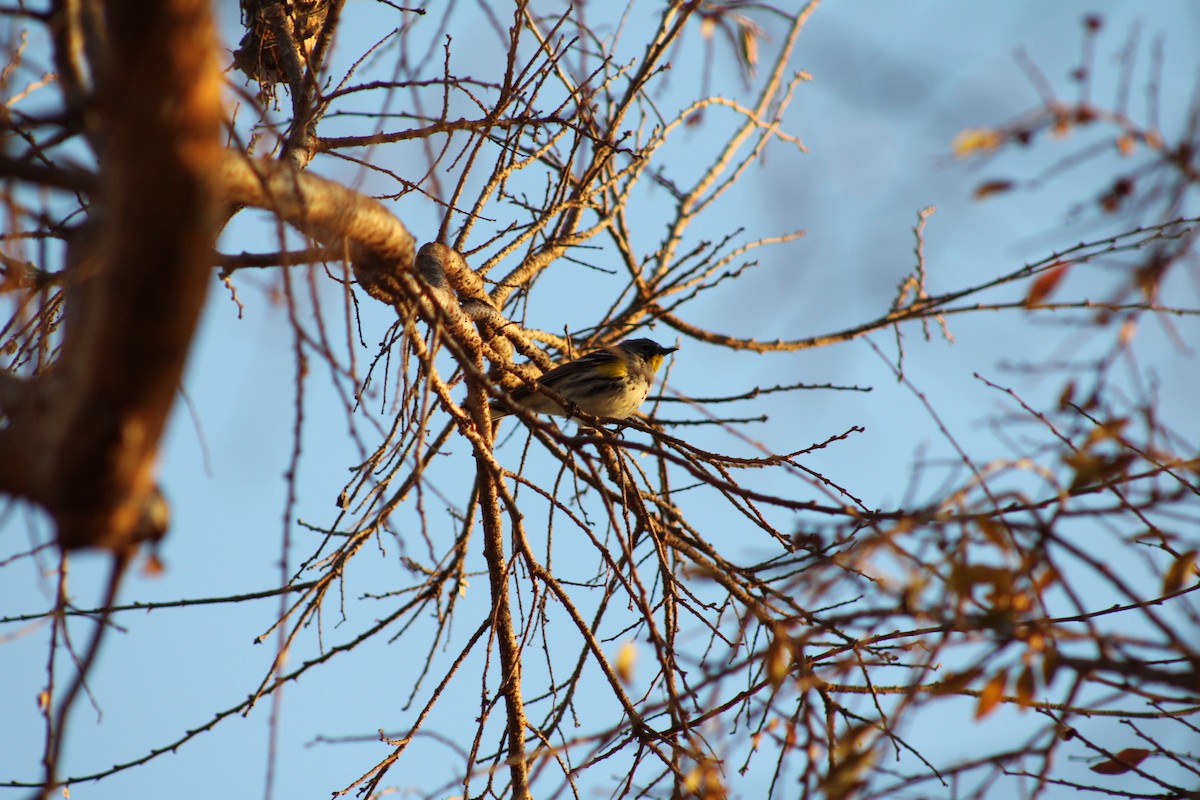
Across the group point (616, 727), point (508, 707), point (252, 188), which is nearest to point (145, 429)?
point (252, 188)

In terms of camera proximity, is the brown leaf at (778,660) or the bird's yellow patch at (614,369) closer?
the brown leaf at (778,660)

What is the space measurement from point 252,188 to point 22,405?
66 cm

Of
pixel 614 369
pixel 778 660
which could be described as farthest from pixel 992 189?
pixel 614 369

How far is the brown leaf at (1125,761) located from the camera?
8.37 ft

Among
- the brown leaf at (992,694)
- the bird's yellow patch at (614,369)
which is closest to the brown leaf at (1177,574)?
the brown leaf at (992,694)

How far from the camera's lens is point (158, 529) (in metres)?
1.68

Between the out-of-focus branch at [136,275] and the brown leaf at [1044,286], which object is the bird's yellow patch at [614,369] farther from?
the out-of-focus branch at [136,275]

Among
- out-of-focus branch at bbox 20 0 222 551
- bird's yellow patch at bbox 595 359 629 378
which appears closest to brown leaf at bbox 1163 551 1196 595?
out-of-focus branch at bbox 20 0 222 551

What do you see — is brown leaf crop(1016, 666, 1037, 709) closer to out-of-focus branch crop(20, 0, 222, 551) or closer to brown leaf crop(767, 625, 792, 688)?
brown leaf crop(767, 625, 792, 688)

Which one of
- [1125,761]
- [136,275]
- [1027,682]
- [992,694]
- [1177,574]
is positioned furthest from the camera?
[1125,761]

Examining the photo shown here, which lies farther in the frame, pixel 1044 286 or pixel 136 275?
pixel 1044 286

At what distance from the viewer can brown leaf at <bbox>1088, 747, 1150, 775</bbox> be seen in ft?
8.37

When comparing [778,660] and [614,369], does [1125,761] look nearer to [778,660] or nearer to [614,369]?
[778,660]

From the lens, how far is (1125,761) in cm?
255
